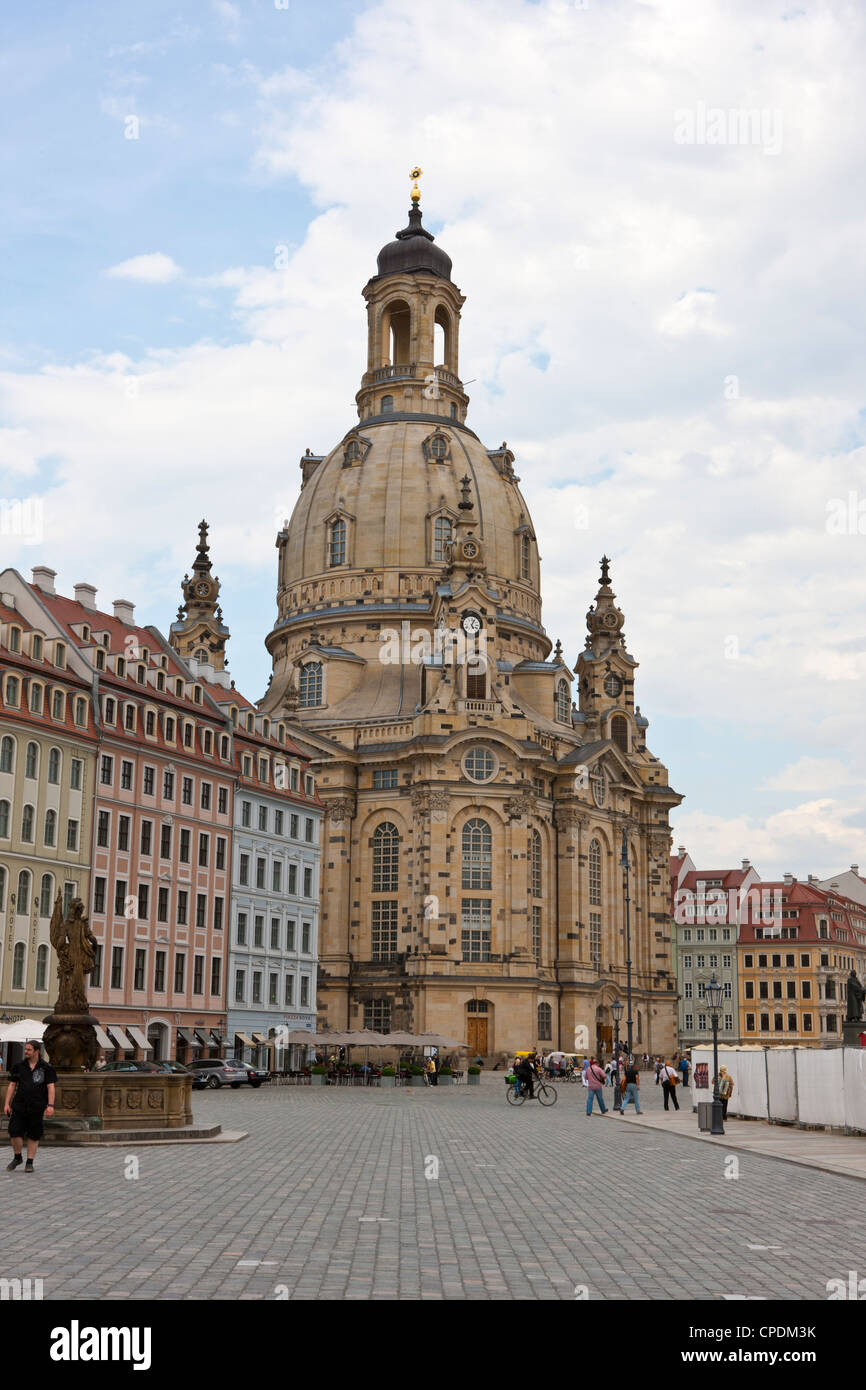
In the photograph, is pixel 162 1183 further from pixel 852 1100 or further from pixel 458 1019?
pixel 458 1019

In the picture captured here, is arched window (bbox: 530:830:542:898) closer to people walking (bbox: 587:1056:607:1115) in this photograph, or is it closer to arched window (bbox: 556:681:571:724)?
arched window (bbox: 556:681:571:724)

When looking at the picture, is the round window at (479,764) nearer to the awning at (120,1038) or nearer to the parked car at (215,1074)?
the parked car at (215,1074)

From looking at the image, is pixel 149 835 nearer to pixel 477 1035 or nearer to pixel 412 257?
pixel 477 1035

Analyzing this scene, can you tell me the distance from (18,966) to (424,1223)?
1742 inches

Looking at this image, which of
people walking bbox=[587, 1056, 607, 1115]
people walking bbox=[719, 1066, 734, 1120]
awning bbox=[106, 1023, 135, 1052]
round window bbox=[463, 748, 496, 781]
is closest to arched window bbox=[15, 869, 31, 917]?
awning bbox=[106, 1023, 135, 1052]

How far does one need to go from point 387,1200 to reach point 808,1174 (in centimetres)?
914

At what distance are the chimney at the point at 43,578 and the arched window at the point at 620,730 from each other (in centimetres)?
6289

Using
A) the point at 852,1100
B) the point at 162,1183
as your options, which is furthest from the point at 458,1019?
the point at 162,1183

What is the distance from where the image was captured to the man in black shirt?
74.7 feet

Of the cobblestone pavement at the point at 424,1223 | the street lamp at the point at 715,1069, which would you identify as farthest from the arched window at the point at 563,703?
the cobblestone pavement at the point at 424,1223

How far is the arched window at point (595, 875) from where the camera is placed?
111688mm

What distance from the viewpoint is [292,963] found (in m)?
82.7

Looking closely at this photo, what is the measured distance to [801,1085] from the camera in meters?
40.3

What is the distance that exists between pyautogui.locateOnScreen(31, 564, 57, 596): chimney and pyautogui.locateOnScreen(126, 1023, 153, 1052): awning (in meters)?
19.7
